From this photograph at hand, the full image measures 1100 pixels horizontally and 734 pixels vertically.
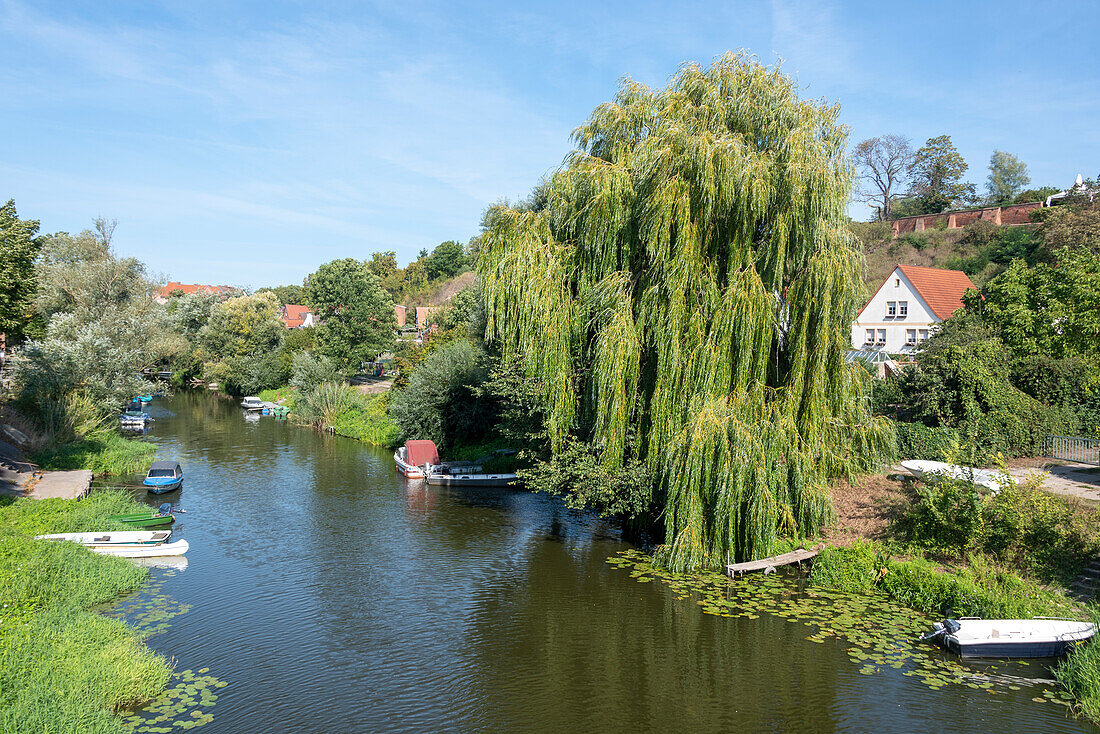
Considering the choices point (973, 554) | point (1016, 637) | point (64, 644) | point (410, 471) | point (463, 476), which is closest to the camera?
point (64, 644)

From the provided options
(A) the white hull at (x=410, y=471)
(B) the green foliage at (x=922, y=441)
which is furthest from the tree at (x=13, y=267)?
(B) the green foliage at (x=922, y=441)

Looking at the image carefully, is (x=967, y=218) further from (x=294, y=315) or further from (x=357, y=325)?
(x=294, y=315)

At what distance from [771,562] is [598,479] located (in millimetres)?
5139

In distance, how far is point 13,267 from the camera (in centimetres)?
2377

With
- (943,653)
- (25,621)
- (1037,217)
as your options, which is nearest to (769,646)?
(943,653)

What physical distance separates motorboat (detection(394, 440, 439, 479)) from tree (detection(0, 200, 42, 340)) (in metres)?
16.6

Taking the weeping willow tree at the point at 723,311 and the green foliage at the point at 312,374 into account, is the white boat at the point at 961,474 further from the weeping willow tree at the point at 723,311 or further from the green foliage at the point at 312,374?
the green foliage at the point at 312,374

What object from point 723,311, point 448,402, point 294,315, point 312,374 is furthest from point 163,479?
point 294,315

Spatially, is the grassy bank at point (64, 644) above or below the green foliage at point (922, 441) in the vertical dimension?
below

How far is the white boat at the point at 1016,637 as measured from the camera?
13898mm

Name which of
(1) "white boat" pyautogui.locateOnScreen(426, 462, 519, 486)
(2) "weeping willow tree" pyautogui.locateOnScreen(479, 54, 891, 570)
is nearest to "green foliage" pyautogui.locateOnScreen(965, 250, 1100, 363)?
(2) "weeping willow tree" pyautogui.locateOnScreen(479, 54, 891, 570)

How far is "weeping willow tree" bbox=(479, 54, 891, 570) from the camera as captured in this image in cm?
1744

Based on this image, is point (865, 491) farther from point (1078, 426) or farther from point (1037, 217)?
point (1037, 217)

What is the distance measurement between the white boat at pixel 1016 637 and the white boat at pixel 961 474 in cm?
389
